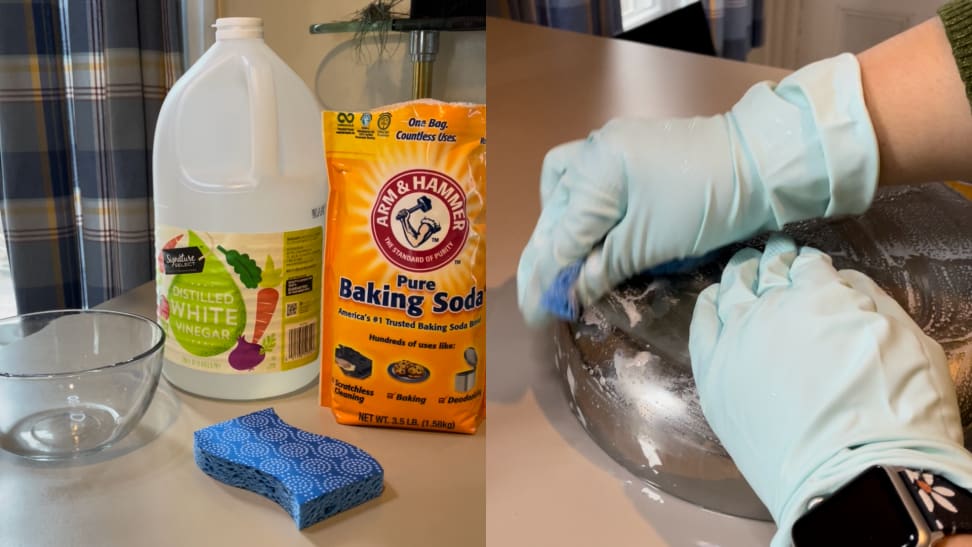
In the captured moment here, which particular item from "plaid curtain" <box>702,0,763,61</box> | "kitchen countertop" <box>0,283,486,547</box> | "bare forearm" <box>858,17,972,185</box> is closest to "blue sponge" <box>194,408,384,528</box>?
"kitchen countertop" <box>0,283,486,547</box>

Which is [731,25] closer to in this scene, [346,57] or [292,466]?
[346,57]

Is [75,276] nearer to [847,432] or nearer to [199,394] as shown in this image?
[199,394]

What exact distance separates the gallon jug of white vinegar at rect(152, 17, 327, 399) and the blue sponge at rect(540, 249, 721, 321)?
0.62 feet

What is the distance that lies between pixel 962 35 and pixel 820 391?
253 mm

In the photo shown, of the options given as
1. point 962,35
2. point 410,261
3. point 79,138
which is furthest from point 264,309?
point 79,138

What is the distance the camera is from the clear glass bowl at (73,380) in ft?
1.80

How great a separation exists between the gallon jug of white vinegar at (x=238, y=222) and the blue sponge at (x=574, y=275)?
0.19 m

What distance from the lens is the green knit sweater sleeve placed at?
499 millimetres

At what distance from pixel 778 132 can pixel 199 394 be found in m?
0.45

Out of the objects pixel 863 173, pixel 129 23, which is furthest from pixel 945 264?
pixel 129 23

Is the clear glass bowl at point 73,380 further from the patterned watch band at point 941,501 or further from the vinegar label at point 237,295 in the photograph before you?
the patterned watch band at point 941,501

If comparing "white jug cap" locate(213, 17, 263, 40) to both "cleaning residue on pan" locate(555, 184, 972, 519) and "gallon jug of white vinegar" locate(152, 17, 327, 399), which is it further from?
"cleaning residue on pan" locate(555, 184, 972, 519)

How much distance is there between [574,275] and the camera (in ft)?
1.83

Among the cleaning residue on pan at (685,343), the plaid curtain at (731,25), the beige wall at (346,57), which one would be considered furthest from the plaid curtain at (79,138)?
the plaid curtain at (731,25)
